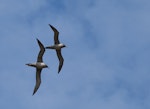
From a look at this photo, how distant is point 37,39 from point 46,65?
4.86 meters

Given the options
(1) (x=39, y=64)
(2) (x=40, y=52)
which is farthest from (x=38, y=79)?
(2) (x=40, y=52)

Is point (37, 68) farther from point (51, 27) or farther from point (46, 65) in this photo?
point (51, 27)

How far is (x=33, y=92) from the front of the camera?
341ft

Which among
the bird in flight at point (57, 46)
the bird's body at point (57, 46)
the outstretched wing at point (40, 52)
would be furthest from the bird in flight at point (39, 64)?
the bird's body at point (57, 46)

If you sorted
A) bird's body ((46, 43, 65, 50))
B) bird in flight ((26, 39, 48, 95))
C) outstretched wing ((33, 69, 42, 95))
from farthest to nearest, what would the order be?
1. bird's body ((46, 43, 65, 50))
2. bird in flight ((26, 39, 48, 95))
3. outstretched wing ((33, 69, 42, 95))

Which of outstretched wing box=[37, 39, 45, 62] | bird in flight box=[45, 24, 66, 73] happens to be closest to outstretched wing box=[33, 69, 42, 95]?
outstretched wing box=[37, 39, 45, 62]

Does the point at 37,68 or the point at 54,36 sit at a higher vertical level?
the point at 54,36

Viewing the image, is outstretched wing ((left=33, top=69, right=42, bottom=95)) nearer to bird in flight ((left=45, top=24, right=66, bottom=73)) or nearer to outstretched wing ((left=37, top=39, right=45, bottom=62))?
outstretched wing ((left=37, top=39, right=45, bottom=62))

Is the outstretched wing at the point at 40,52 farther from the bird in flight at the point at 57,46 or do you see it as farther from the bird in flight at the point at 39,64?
the bird in flight at the point at 57,46

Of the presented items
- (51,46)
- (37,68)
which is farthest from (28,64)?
(51,46)

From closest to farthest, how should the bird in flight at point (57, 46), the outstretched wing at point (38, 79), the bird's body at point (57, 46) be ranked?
the outstretched wing at point (38, 79)
the bird in flight at point (57, 46)
the bird's body at point (57, 46)

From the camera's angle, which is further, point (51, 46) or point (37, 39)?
point (51, 46)

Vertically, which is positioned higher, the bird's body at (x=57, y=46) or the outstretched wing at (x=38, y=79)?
the bird's body at (x=57, y=46)

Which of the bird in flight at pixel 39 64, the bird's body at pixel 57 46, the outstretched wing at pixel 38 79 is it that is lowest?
the outstretched wing at pixel 38 79
